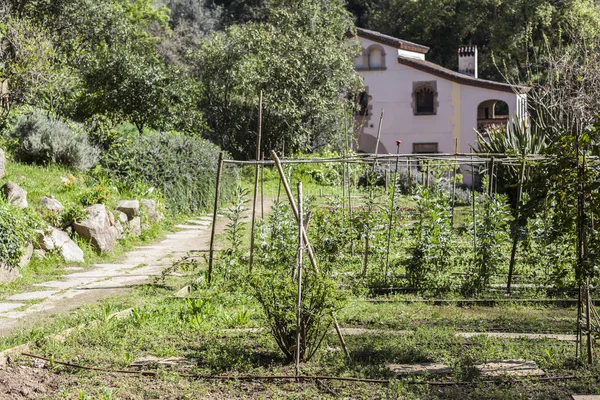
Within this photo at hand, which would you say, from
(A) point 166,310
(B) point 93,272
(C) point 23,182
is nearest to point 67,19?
(C) point 23,182

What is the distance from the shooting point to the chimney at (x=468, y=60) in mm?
28312

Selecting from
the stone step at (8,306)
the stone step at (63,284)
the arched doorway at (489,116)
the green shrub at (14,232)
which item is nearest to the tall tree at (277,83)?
the arched doorway at (489,116)

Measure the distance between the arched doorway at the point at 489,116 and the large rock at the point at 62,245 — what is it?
52.3ft

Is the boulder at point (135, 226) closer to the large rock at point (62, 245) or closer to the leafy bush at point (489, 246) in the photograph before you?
the large rock at point (62, 245)

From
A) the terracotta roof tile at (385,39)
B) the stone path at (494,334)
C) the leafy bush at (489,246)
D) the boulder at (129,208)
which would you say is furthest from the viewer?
the terracotta roof tile at (385,39)

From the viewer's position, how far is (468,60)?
93.2 ft

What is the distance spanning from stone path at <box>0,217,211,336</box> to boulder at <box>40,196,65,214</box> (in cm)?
108

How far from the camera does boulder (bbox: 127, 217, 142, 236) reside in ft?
37.0

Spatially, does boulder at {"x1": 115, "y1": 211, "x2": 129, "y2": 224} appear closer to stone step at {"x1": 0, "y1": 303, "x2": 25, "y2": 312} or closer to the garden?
the garden

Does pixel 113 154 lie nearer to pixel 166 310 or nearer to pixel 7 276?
pixel 7 276

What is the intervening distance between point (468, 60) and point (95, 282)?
22999mm

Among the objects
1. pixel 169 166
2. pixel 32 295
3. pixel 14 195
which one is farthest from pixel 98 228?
pixel 169 166

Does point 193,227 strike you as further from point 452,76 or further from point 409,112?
point 409,112

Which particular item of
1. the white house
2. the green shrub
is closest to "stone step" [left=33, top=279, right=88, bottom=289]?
the green shrub
